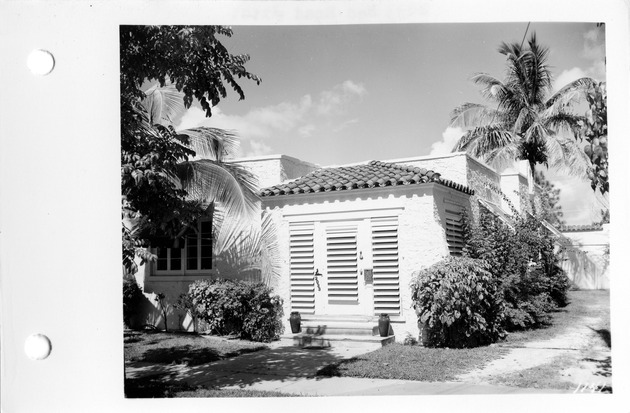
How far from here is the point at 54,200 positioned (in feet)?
15.4

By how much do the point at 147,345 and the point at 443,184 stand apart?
353 centimetres

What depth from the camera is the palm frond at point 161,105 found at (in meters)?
5.38

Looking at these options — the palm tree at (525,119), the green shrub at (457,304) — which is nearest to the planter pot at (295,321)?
the green shrub at (457,304)

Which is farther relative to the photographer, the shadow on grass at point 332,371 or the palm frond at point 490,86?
the palm frond at point 490,86

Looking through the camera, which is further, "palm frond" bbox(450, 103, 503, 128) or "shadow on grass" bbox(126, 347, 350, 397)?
"palm frond" bbox(450, 103, 503, 128)

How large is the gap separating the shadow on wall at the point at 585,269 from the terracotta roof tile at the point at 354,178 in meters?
1.85

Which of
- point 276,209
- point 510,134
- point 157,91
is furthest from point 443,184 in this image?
point 157,91

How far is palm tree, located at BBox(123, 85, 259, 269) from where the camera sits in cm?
536

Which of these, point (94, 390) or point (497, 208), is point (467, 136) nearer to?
point (497, 208)

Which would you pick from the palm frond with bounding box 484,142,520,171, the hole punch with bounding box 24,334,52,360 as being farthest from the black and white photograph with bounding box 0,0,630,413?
the palm frond with bounding box 484,142,520,171

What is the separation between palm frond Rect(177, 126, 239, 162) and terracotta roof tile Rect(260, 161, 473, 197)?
1.89ft

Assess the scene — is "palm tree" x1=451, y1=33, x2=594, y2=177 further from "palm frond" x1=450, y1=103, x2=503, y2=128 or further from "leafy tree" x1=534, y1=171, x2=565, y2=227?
"leafy tree" x1=534, y1=171, x2=565, y2=227

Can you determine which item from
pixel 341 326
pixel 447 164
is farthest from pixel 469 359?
pixel 447 164

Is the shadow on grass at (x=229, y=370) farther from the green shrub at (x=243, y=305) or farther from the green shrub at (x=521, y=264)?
the green shrub at (x=521, y=264)
